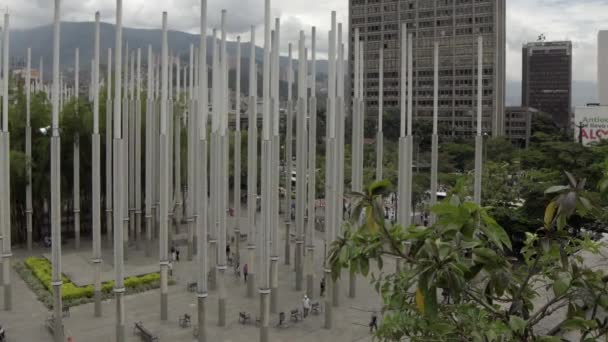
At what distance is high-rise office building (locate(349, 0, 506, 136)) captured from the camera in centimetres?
7225

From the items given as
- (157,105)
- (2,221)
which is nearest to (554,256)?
(2,221)

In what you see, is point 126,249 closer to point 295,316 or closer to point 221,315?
point 221,315

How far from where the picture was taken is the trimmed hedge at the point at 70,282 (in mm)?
22000

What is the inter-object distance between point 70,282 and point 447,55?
59.5m

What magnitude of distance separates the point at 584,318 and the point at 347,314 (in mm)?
16750

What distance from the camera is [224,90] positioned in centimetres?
2031

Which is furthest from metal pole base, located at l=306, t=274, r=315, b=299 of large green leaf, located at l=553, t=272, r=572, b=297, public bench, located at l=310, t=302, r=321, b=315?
large green leaf, located at l=553, t=272, r=572, b=297

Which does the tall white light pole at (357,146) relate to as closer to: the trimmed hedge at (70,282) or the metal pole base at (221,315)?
the metal pole base at (221,315)

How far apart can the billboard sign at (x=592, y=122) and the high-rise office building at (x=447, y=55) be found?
21317 mm

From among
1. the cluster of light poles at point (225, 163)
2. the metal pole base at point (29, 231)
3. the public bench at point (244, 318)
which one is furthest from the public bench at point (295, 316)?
the metal pole base at point (29, 231)

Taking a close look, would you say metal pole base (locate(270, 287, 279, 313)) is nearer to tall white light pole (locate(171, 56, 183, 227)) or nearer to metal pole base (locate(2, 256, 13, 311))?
metal pole base (locate(2, 256, 13, 311))

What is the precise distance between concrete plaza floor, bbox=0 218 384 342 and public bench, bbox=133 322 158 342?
0.19 m

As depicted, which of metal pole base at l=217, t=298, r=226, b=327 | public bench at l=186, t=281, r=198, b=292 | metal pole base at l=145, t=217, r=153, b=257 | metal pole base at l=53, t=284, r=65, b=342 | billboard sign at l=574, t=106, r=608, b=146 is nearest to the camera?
metal pole base at l=53, t=284, r=65, b=342

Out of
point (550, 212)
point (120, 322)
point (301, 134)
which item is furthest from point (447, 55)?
point (550, 212)
